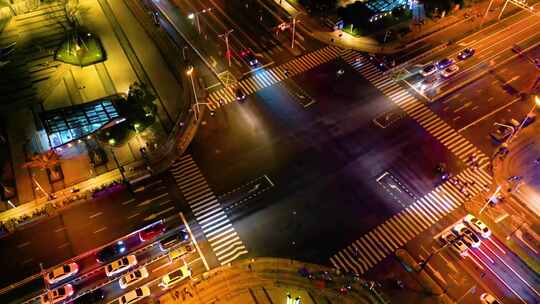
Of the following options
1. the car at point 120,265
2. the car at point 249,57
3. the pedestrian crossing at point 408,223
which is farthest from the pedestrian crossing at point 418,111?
the car at point 120,265

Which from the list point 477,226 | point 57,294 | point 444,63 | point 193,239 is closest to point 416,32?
point 444,63

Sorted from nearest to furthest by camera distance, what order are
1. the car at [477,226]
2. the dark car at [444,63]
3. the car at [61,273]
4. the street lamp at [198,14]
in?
the car at [61,273]
the car at [477,226]
the dark car at [444,63]
the street lamp at [198,14]

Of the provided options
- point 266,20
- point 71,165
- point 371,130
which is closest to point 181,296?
point 71,165

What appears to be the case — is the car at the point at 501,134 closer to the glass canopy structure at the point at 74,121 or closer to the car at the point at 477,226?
the car at the point at 477,226

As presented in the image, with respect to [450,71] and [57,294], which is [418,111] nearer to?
[450,71]

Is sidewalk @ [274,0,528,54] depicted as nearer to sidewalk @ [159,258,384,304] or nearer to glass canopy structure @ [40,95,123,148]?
glass canopy structure @ [40,95,123,148]

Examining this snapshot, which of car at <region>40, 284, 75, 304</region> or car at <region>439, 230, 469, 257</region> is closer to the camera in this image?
car at <region>40, 284, 75, 304</region>

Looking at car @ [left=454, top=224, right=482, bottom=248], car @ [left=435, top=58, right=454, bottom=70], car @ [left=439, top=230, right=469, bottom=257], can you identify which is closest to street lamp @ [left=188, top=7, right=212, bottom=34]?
car @ [left=435, top=58, right=454, bottom=70]
